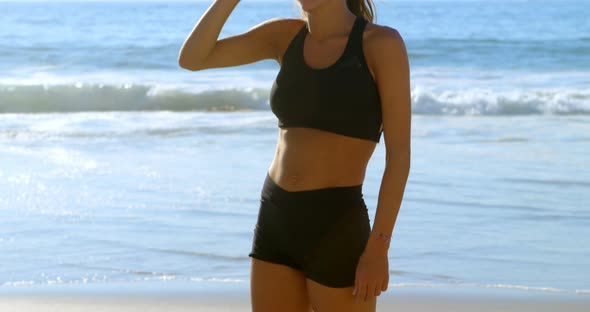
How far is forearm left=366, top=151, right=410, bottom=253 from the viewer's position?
2.68m

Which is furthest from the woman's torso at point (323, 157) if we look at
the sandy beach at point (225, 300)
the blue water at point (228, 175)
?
the blue water at point (228, 175)

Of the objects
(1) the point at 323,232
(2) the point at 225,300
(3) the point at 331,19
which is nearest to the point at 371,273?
(1) the point at 323,232

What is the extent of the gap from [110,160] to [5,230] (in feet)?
9.62

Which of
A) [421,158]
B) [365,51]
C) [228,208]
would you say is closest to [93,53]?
[421,158]

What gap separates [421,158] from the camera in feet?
31.5

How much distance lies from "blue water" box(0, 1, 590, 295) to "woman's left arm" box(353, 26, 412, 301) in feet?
9.33

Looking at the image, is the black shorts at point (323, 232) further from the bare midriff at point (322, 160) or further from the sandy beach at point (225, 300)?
the sandy beach at point (225, 300)

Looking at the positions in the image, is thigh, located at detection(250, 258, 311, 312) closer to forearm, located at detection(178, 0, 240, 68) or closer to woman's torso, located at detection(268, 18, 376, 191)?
woman's torso, located at detection(268, 18, 376, 191)

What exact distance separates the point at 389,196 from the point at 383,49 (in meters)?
0.39

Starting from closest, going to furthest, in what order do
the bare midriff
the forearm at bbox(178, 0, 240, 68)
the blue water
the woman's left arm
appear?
the woman's left arm, the bare midriff, the forearm at bbox(178, 0, 240, 68), the blue water

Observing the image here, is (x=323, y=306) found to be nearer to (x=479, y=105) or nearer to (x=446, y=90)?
(x=479, y=105)

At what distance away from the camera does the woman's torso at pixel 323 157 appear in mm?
2773

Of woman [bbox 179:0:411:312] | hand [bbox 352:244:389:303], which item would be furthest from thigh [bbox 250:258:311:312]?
hand [bbox 352:244:389:303]

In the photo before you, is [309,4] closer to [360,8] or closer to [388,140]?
[360,8]
